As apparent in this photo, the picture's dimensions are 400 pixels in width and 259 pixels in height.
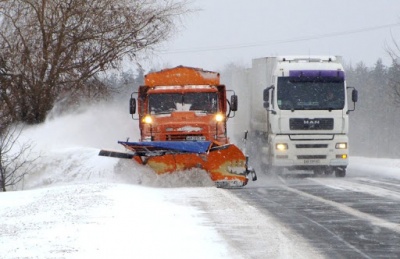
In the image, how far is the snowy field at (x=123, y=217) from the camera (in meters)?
9.30

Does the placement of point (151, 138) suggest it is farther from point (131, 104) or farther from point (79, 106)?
point (79, 106)

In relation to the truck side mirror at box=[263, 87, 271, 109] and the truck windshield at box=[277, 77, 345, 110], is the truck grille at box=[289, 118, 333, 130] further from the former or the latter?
the truck side mirror at box=[263, 87, 271, 109]

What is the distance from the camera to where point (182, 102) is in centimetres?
2136

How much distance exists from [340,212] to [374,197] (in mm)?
3011

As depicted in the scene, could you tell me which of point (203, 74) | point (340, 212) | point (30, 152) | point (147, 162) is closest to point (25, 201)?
point (147, 162)

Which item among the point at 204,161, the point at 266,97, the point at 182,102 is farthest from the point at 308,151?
the point at 204,161

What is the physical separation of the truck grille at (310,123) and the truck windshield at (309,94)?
1.12 ft

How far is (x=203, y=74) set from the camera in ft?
72.3

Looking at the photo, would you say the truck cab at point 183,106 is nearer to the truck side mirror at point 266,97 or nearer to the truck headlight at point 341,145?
the truck side mirror at point 266,97

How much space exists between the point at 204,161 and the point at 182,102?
248 centimetres

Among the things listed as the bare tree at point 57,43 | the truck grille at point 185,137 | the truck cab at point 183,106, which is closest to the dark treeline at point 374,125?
the bare tree at point 57,43

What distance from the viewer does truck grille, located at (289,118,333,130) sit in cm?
2366

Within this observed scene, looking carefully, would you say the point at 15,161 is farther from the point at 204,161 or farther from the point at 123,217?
the point at 123,217

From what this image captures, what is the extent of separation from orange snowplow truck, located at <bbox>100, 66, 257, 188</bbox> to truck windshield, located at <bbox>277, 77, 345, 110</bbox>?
8.25 feet
